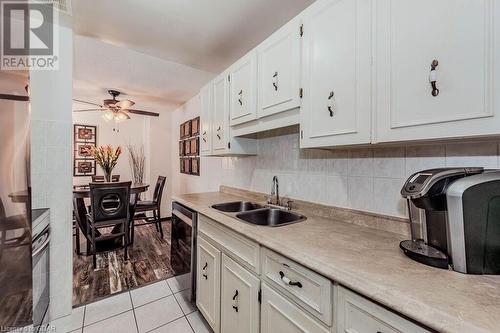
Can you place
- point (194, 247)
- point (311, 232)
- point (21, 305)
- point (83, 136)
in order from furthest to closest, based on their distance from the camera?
1. point (83, 136)
2. point (194, 247)
3. point (311, 232)
4. point (21, 305)

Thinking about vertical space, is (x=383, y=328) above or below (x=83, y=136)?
below

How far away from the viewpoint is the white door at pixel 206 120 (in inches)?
92.8

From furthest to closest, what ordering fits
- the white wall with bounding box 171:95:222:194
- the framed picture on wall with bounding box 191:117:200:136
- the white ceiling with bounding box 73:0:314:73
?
1. the framed picture on wall with bounding box 191:117:200:136
2. the white wall with bounding box 171:95:222:194
3. the white ceiling with bounding box 73:0:314:73

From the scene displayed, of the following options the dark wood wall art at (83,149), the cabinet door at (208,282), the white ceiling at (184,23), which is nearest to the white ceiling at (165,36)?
the white ceiling at (184,23)

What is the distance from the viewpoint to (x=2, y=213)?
599 mm

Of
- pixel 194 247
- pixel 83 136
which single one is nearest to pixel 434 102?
pixel 194 247

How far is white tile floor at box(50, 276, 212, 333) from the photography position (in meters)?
1.73

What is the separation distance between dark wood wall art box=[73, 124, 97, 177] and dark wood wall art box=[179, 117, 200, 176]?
182cm

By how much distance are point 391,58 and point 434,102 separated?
253 mm

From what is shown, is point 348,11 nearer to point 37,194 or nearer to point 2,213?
point 2,213

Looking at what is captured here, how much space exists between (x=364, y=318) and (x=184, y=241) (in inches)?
67.5

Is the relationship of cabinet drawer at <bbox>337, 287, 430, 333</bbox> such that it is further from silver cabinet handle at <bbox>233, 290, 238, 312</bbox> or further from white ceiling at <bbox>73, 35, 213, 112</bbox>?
white ceiling at <bbox>73, 35, 213, 112</bbox>

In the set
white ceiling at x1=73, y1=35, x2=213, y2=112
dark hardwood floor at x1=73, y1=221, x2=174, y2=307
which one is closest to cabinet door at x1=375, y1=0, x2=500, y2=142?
white ceiling at x1=73, y1=35, x2=213, y2=112

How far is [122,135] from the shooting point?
4.87 m
